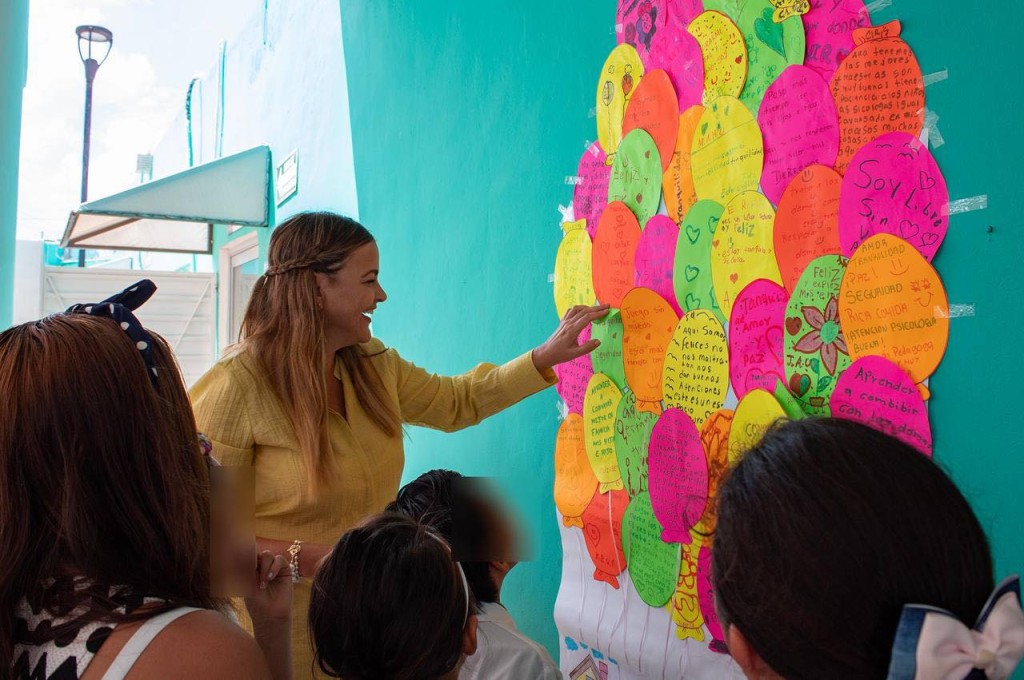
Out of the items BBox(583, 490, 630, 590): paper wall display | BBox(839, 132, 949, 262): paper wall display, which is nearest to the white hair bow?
BBox(839, 132, 949, 262): paper wall display

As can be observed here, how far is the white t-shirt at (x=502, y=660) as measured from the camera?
138 cm

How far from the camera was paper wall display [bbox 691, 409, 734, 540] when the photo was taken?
1.42 meters

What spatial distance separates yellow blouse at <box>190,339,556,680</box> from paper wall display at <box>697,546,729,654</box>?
56 cm

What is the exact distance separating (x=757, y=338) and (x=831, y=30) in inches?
19.3

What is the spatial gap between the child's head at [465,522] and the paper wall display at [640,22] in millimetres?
947

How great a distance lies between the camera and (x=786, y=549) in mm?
690

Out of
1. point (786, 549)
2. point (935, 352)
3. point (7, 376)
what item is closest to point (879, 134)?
point (935, 352)

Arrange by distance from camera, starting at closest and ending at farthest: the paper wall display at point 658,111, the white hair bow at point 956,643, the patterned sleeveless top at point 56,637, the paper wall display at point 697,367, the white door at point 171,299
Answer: the white hair bow at point 956,643
the patterned sleeveless top at point 56,637
the paper wall display at point 697,367
the paper wall display at point 658,111
the white door at point 171,299

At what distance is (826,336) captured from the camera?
124 centimetres

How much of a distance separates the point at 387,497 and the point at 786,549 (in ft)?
4.13

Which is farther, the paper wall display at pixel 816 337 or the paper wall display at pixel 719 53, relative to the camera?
the paper wall display at pixel 719 53

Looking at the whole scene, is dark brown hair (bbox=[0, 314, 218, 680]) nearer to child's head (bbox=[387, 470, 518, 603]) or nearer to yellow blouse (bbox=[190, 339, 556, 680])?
child's head (bbox=[387, 470, 518, 603])

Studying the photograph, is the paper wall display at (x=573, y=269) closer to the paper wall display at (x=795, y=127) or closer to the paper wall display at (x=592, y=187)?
the paper wall display at (x=592, y=187)

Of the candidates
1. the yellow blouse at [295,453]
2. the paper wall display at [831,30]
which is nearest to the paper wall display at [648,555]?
the yellow blouse at [295,453]
